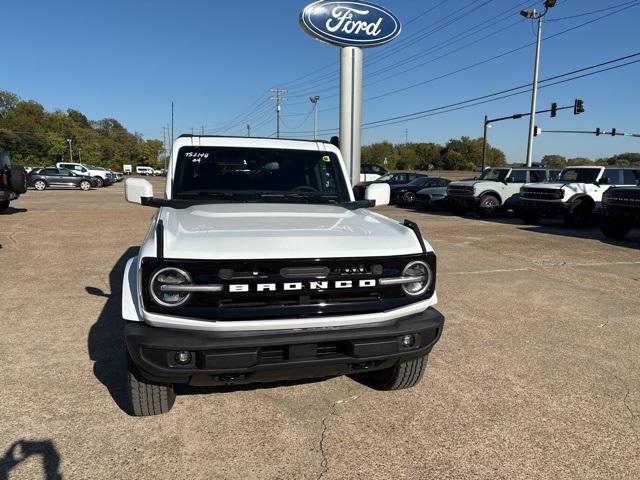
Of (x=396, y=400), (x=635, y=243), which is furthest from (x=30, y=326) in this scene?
(x=635, y=243)

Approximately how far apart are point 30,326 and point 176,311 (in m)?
3.16

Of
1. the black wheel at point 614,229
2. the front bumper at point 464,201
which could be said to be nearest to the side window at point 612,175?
the black wheel at point 614,229

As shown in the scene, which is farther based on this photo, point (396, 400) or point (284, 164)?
point (284, 164)

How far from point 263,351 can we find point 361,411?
40.5 inches

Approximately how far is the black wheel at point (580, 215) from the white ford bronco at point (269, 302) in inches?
515

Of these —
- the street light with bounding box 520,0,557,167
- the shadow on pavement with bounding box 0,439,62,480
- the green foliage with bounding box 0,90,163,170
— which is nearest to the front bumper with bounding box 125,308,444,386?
the shadow on pavement with bounding box 0,439,62,480

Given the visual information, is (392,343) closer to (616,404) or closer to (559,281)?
(616,404)

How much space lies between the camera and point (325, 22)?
1452cm

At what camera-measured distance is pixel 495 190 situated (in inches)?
690

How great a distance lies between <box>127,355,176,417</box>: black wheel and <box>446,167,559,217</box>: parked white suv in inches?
625

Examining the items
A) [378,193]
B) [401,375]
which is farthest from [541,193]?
[401,375]

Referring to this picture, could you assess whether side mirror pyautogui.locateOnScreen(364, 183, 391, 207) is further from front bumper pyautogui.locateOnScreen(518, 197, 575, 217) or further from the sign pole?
front bumper pyautogui.locateOnScreen(518, 197, 575, 217)

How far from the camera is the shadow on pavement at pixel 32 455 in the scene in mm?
2537

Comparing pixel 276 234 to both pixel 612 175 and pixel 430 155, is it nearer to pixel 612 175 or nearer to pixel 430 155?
pixel 612 175
